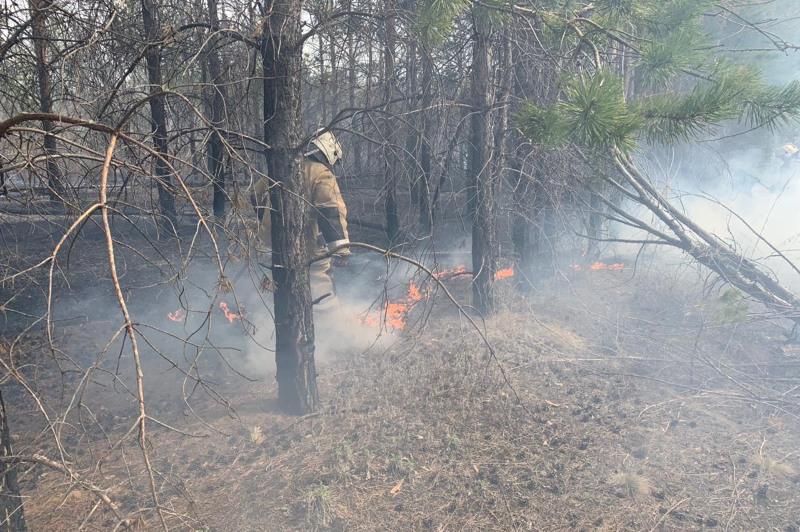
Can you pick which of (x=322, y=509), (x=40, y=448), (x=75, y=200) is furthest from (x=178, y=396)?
(x=75, y=200)

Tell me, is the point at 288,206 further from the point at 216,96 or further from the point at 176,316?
the point at 176,316

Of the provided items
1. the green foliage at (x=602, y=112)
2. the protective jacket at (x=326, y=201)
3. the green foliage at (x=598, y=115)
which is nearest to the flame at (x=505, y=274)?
the protective jacket at (x=326, y=201)

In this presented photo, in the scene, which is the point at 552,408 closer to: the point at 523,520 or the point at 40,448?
the point at 523,520

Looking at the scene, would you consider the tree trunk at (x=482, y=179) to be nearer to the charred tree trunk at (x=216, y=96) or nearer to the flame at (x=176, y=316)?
the charred tree trunk at (x=216, y=96)

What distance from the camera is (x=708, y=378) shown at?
580 cm

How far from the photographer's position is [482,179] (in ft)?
20.9

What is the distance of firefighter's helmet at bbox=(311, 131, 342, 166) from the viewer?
5.81 metres

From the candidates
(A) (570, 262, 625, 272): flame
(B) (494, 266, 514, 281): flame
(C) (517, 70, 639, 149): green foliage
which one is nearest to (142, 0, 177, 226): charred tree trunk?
(C) (517, 70, 639, 149): green foliage

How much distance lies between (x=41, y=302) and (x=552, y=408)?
6.67 meters

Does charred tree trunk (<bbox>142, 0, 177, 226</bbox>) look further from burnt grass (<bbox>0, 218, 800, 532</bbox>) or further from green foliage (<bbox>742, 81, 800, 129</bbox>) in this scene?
green foliage (<bbox>742, 81, 800, 129</bbox>)

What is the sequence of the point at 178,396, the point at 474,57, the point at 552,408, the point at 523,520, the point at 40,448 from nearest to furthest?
the point at 523,520
the point at 40,448
the point at 552,408
the point at 178,396
the point at 474,57

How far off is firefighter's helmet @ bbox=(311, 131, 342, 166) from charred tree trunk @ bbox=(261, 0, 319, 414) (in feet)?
3.91

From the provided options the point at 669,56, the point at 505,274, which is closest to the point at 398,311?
the point at 505,274

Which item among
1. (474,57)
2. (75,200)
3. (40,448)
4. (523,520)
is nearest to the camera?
(75,200)
